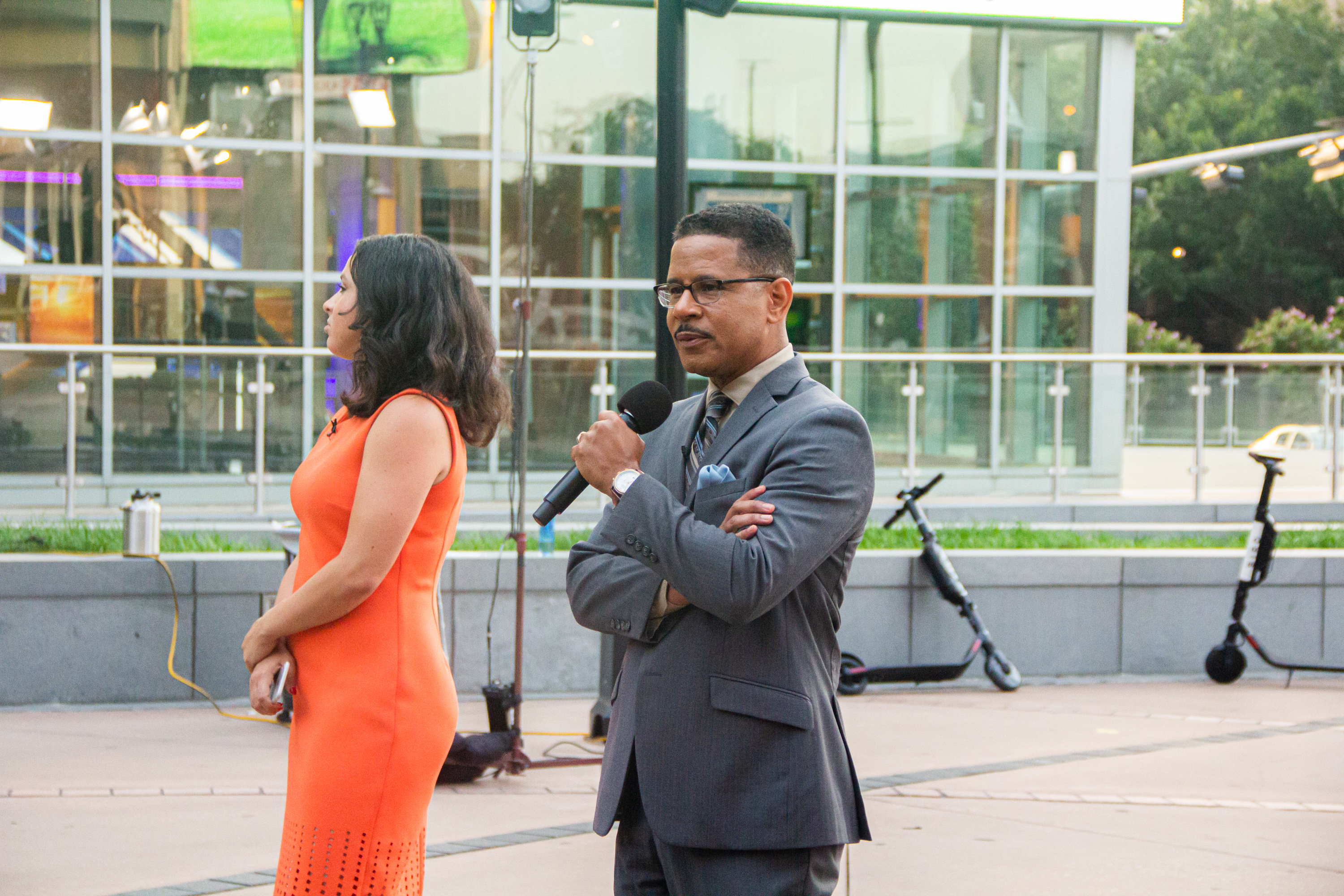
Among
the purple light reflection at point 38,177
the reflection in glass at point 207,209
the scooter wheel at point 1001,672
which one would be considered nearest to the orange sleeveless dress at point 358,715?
the scooter wheel at point 1001,672

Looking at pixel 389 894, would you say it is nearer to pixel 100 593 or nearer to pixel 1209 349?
pixel 100 593

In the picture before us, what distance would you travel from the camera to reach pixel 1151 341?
45844mm

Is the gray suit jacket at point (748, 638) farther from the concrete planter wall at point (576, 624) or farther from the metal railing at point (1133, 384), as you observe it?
the metal railing at point (1133, 384)

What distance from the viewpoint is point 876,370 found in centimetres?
1235

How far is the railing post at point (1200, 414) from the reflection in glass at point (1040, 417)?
3.16 ft

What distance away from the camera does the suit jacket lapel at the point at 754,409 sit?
8.48 feet

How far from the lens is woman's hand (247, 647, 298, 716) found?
9.15ft

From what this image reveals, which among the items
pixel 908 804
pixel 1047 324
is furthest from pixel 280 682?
pixel 1047 324

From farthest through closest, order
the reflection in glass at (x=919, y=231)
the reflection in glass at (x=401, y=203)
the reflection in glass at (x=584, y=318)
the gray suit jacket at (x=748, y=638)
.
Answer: the reflection in glass at (x=919, y=231) < the reflection in glass at (x=584, y=318) < the reflection in glass at (x=401, y=203) < the gray suit jacket at (x=748, y=638)

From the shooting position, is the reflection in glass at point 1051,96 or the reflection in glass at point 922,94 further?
the reflection in glass at point 1051,96

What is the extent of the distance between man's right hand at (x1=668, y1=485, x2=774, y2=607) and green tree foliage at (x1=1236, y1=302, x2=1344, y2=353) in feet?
128

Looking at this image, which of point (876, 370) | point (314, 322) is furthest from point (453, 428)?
point (314, 322)

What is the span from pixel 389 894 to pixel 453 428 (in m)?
0.94

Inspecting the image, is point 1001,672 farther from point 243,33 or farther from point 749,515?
point 243,33
